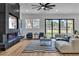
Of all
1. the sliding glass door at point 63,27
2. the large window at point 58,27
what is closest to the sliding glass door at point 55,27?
the large window at point 58,27

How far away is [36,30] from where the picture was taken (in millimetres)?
7711

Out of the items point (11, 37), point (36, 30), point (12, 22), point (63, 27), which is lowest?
point (11, 37)

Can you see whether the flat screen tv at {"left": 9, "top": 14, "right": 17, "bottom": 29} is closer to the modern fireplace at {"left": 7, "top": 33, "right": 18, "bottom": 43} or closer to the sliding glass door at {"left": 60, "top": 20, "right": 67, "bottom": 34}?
the modern fireplace at {"left": 7, "top": 33, "right": 18, "bottom": 43}

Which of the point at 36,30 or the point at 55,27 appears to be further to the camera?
the point at 36,30

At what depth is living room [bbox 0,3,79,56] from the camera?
5.81 m

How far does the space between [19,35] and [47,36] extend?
1.46 meters

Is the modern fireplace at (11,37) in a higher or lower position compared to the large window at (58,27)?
lower

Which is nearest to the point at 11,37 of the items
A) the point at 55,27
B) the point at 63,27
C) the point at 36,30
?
the point at 36,30

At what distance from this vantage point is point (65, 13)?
8.52m

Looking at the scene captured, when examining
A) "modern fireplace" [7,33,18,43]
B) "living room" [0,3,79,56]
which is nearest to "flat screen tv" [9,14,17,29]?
"living room" [0,3,79,56]

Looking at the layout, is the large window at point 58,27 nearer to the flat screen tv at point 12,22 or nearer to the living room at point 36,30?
the living room at point 36,30

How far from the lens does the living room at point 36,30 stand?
5.81 meters

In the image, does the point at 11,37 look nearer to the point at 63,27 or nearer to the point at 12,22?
the point at 12,22

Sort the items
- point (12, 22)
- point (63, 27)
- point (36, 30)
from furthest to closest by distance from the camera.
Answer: point (36, 30)
point (63, 27)
point (12, 22)
